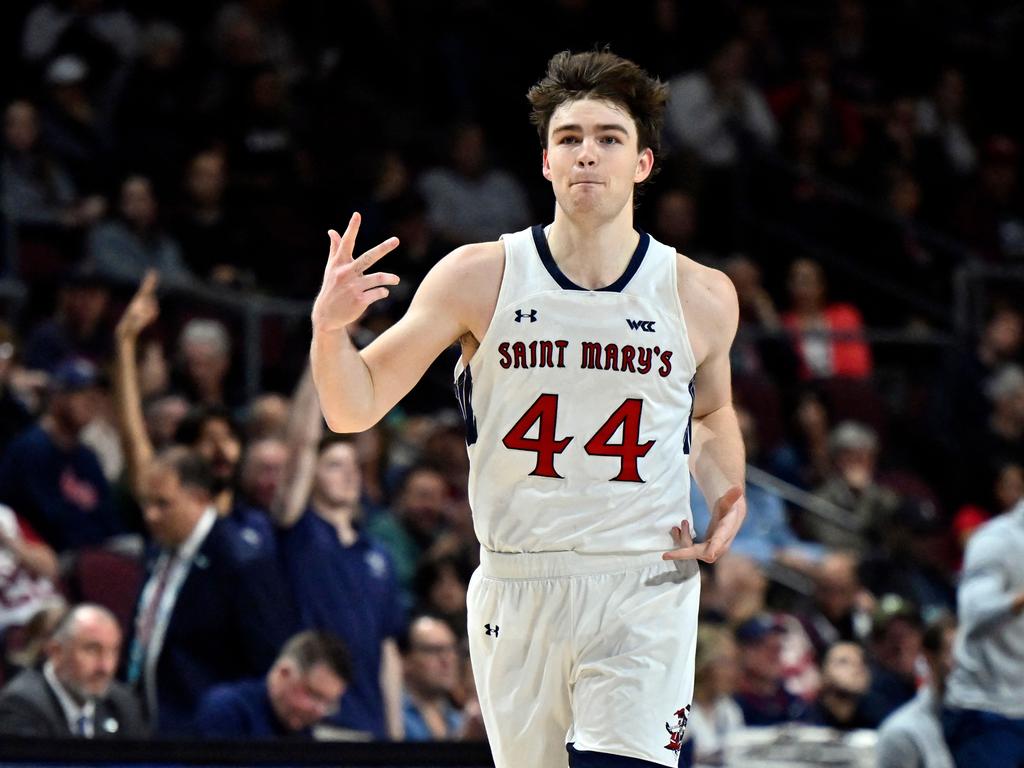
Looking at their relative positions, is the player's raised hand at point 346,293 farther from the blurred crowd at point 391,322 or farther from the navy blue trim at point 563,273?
the blurred crowd at point 391,322

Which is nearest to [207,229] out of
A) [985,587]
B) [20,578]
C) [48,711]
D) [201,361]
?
[201,361]

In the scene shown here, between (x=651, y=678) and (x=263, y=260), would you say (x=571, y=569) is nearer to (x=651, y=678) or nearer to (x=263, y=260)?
(x=651, y=678)

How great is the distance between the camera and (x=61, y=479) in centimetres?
820

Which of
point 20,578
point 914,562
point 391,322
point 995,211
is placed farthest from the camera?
point 995,211

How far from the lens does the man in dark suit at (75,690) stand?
6.52m

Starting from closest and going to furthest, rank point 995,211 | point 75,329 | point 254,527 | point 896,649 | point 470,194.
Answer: point 254,527 < point 896,649 < point 75,329 < point 470,194 < point 995,211

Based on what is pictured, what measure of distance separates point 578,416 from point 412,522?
4.92 meters

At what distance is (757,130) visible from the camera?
13289 millimetres

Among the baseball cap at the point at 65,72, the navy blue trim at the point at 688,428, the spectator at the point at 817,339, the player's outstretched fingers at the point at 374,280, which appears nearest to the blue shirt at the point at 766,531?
the spectator at the point at 817,339

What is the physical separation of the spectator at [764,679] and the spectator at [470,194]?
3.99 m

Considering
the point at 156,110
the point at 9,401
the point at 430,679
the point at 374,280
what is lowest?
the point at 430,679

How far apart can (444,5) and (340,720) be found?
7.39 metres

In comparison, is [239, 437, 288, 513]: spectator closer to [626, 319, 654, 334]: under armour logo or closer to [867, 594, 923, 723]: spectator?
[867, 594, 923, 723]: spectator

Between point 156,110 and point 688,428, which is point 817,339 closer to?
point 156,110
